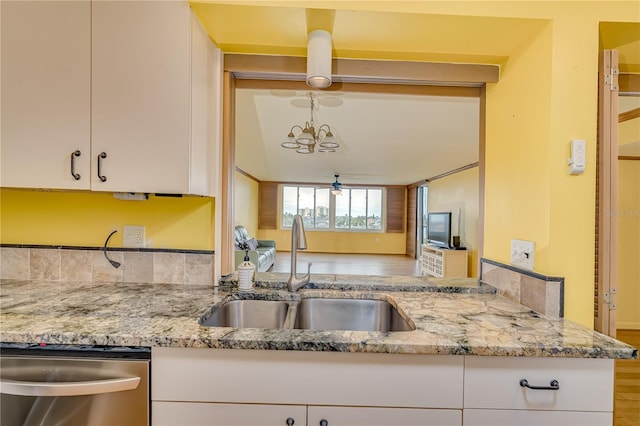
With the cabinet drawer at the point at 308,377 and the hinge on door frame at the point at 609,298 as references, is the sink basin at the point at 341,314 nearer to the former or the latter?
the cabinet drawer at the point at 308,377

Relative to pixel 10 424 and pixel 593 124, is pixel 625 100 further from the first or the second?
pixel 10 424

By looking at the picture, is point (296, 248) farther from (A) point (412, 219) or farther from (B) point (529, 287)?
(A) point (412, 219)

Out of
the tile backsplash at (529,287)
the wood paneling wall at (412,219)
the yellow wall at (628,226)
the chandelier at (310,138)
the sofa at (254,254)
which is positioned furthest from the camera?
the wood paneling wall at (412,219)

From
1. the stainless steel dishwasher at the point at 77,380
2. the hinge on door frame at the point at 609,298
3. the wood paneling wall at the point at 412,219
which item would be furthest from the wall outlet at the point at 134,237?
the wood paneling wall at the point at 412,219

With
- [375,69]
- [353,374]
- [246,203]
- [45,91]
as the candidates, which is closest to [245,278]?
[353,374]

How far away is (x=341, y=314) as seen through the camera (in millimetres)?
1464

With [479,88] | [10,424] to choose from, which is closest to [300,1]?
[479,88]

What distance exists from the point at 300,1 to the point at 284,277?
127 centimetres

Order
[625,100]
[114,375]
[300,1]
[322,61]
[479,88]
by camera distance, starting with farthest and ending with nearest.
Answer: [479,88], [625,100], [322,61], [300,1], [114,375]

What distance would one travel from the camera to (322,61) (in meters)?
1.29

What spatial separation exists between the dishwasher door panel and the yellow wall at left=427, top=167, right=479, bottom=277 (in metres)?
4.91

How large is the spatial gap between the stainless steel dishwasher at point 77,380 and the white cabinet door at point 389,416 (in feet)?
1.78

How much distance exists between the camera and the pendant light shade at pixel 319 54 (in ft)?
4.25

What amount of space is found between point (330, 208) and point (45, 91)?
8.39m
